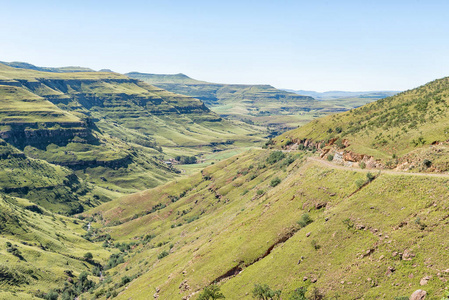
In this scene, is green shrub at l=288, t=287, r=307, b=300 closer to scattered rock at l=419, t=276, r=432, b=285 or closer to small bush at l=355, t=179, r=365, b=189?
scattered rock at l=419, t=276, r=432, b=285

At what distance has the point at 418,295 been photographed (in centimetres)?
4184

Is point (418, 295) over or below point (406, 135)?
below

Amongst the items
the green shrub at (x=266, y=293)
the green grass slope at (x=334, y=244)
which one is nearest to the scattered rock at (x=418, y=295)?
the green grass slope at (x=334, y=244)

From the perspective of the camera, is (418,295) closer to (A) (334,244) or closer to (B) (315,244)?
(A) (334,244)

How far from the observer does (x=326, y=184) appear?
3295 inches

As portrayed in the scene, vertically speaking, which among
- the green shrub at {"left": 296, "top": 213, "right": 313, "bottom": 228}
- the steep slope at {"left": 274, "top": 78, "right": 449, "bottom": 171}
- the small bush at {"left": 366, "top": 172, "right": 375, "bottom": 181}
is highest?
the steep slope at {"left": 274, "top": 78, "right": 449, "bottom": 171}

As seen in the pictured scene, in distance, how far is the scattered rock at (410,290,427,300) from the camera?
136 ft

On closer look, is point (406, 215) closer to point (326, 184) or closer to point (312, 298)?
point (312, 298)

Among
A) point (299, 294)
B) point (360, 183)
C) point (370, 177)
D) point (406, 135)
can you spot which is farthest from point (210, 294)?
point (406, 135)

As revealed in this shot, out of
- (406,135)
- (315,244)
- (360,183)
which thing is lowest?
(315,244)

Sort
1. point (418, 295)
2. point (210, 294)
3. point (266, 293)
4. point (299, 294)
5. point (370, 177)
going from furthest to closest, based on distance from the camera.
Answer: point (370, 177), point (210, 294), point (266, 293), point (299, 294), point (418, 295)

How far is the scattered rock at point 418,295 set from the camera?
41438 mm

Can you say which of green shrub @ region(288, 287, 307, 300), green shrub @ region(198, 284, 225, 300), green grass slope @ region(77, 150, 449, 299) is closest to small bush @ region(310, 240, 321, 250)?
green grass slope @ region(77, 150, 449, 299)

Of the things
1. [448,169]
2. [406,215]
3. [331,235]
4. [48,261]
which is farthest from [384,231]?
[48,261]
